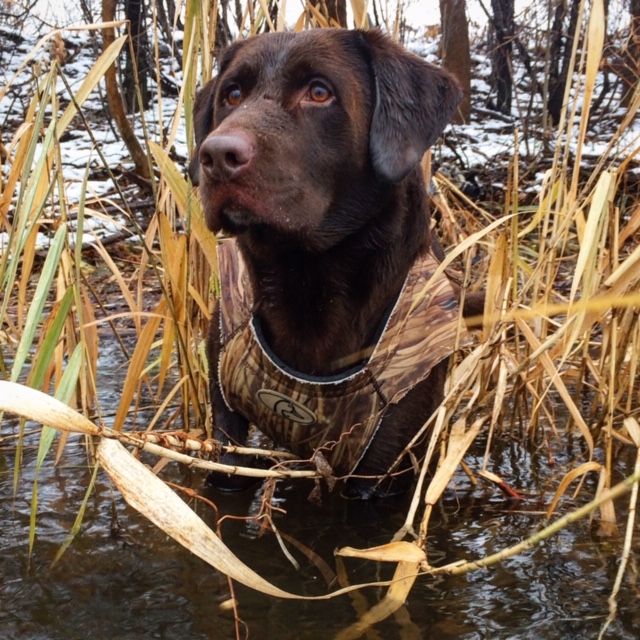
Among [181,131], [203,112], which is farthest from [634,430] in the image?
[181,131]

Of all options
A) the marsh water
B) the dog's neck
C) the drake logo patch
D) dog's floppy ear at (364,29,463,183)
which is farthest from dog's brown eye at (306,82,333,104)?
Answer: the marsh water

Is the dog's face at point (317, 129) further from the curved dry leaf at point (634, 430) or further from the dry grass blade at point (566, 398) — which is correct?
the curved dry leaf at point (634, 430)

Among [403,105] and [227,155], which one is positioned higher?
[403,105]

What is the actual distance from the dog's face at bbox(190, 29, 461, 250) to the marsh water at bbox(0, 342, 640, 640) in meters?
0.78

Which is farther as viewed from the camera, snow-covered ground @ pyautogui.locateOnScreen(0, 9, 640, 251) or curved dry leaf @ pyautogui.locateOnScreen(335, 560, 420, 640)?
snow-covered ground @ pyautogui.locateOnScreen(0, 9, 640, 251)

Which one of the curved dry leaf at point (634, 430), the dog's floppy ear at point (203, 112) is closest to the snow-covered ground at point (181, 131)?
the dog's floppy ear at point (203, 112)

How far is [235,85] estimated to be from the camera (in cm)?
257

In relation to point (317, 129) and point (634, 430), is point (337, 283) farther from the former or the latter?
point (634, 430)

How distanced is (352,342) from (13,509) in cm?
111

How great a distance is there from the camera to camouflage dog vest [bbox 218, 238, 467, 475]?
2.45 m

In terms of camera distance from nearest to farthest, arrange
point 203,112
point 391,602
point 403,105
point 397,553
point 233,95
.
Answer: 1. point 397,553
2. point 391,602
3. point 403,105
4. point 233,95
5. point 203,112

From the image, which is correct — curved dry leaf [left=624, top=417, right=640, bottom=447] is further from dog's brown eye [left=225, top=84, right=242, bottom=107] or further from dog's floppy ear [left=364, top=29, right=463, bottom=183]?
dog's brown eye [left=225, top=84, right=242, bottom=107]

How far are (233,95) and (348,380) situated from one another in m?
0.91

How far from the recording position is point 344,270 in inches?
100
